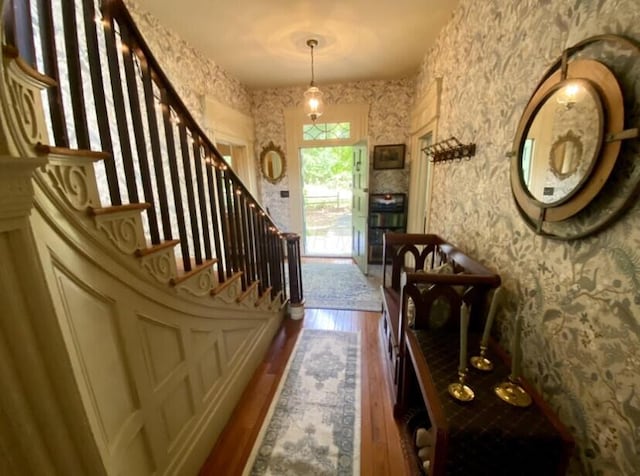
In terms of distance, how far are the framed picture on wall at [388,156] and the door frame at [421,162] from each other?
10.9 inches

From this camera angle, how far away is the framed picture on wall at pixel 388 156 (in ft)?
13.4

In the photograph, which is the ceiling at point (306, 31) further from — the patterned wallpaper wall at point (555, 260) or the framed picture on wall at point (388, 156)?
the framed picture on wall at point (388, 156)

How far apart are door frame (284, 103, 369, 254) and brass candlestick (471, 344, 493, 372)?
11.7ft

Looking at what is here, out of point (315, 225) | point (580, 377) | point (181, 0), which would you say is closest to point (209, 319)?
point (580, 377)

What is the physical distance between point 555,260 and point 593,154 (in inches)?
15.8

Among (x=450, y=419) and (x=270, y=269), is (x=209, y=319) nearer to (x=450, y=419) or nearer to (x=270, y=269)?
(x=270, y=269)

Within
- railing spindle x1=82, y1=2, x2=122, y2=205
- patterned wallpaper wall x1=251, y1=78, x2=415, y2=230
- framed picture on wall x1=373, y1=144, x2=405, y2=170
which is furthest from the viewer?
framed picture on wall x1=373, y1=144, x2=405, y2=170

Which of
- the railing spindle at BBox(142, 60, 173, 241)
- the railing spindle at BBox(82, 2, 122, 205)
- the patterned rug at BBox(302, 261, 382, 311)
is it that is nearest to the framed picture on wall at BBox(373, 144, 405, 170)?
the patterned rug at BBox(302, 261, 382, 311)

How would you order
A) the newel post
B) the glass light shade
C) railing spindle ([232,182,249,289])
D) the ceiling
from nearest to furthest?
1. railing spindle ([232,182,249,289])
2. the ceiling
3. the newel post
4. the glass light shade

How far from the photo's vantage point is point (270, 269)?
7.99ft

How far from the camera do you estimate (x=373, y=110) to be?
4.05m

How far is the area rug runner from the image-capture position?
4.59 feet

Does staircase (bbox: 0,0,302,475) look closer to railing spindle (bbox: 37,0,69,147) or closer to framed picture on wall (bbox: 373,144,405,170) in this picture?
railing spindle (bbox: 37,0,69,147)

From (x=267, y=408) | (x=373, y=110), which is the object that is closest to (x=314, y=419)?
(x=267, y=408)
